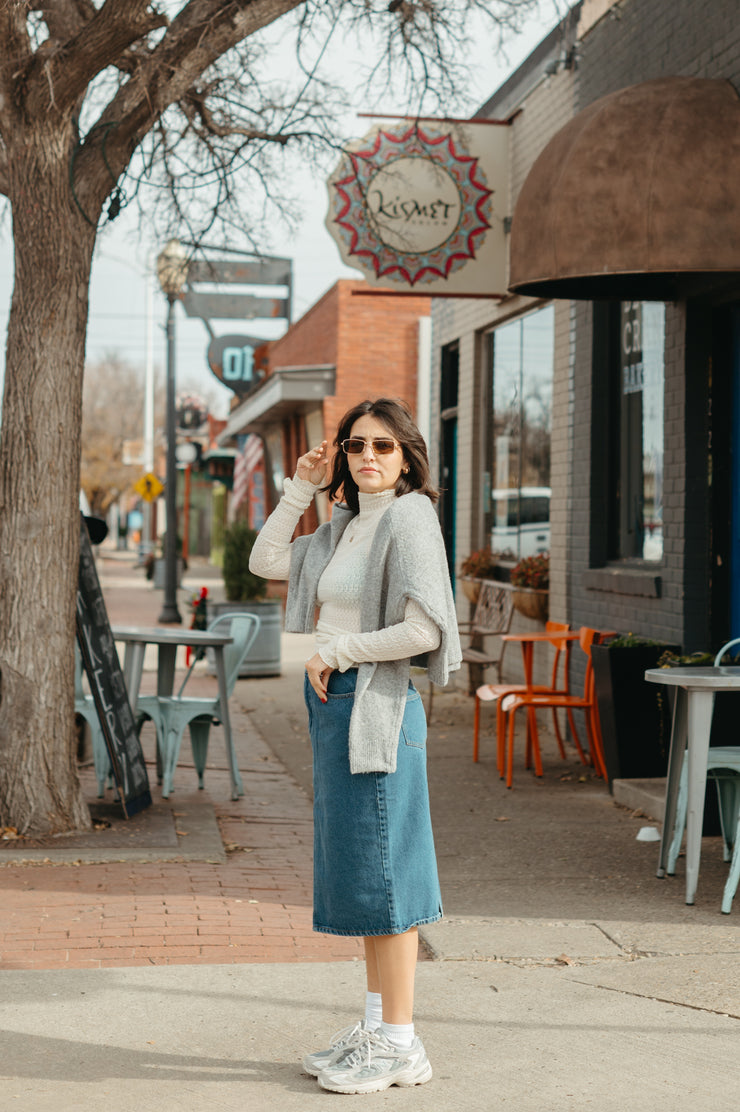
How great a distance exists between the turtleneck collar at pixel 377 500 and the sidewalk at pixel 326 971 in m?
1.66

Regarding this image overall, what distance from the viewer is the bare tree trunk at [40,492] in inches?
262

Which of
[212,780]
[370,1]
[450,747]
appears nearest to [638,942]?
[212,780]

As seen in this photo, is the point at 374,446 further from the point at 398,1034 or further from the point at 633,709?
the point at 633,709

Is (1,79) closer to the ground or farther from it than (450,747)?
farther from it

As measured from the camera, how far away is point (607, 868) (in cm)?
642

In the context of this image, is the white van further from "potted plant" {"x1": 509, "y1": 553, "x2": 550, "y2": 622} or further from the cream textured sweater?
the cream textured sweater

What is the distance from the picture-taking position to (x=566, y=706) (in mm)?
8602

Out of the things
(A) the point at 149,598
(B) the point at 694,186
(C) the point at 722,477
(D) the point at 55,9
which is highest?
(D) the point at 55,9

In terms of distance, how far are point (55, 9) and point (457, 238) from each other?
4.54 m

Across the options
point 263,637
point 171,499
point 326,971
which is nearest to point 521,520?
point 263,637

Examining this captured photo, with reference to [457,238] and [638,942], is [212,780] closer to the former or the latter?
[638,942]

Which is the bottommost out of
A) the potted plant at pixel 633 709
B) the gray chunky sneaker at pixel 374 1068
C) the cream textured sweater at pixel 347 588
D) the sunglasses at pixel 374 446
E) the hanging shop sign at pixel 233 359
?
the gray chunky sneaker at pixel 374 1068

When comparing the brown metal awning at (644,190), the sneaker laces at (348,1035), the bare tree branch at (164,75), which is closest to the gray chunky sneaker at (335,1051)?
the sneaker laces at (348,1035)

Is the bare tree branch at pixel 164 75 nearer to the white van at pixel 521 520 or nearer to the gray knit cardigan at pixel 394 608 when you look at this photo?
the gray knit cardigan at pixel 394 608
